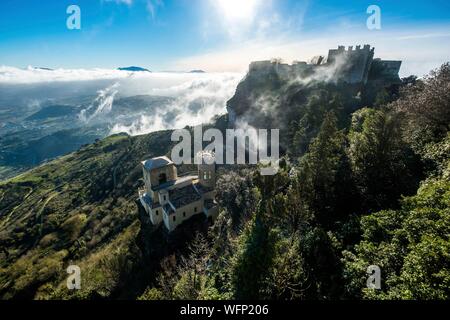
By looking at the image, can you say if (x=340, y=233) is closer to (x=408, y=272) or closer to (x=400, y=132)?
(x=408, y=272)

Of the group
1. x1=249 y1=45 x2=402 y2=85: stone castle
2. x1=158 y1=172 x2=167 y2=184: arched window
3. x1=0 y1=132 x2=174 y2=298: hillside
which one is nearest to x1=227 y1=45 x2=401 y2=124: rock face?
x1=249 y1=45 x2=402 y2=85: stone castle

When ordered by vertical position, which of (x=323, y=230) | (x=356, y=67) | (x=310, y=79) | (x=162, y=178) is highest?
(x=356, y=67)

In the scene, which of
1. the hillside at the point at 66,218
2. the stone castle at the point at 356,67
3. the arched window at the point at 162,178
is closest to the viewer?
the arched window at the point at 162,178

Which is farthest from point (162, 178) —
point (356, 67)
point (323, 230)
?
point (356, 67)

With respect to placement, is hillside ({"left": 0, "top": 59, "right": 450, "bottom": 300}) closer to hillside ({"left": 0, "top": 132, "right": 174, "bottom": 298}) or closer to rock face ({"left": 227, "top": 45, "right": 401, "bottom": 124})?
hillside ({"left": 0, "top": 132, "right": 174, "bottom": 298})

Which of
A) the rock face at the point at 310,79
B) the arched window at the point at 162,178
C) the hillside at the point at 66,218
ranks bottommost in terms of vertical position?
the hillside at the point at 66,218

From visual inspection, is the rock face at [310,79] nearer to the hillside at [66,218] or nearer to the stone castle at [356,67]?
the stone castle at [356,67]

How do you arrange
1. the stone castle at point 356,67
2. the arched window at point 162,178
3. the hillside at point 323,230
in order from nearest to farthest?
the hillside at point 323,230 < the arched window at point 162,178 < the stone castle at point 356,67

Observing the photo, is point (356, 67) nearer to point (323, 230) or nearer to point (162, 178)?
point (162, 178)

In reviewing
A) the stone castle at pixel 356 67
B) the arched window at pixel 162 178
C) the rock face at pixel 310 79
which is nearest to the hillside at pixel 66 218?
the arched window at pixel 162 178
